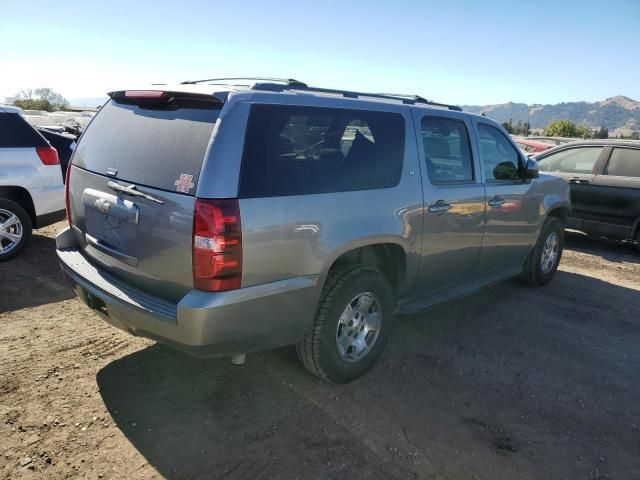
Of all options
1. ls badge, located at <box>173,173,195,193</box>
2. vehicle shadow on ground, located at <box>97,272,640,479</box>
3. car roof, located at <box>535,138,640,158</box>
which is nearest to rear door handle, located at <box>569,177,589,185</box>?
car roof, located at <box>535,138,640,158</box>

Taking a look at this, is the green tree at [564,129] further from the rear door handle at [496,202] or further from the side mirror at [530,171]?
the rear door handle at [496,202]

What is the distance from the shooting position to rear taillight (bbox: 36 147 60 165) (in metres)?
5.77

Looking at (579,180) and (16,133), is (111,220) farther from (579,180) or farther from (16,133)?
(579,180)

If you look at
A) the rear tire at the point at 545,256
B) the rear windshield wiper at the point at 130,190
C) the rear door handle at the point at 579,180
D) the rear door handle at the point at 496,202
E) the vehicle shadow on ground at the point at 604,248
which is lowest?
the vehicle shadow on ground at the point at 604,248

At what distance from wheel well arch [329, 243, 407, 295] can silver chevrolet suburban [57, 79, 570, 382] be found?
0.01m

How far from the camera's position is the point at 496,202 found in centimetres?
444

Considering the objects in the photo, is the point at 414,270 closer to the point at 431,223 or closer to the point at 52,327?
the point at 431,223

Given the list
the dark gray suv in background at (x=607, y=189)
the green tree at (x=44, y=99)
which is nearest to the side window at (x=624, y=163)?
the dark gray suv in background at (x=607, y=189)

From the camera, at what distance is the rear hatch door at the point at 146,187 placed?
8.55 ft

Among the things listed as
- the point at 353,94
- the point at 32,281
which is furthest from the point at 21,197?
the point at 353,94

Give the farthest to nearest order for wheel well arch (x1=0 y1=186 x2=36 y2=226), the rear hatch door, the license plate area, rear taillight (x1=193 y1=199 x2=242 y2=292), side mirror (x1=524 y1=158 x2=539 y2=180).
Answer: wheel well arch (x1=0 y1=186 x2=36 y2=226) < side mirror (x1=524 y1=158 x2=539 y2=180) < the license plate area < the rear hatch door < rear taillight (x1=193 y1=199 x2=242 y2=292)

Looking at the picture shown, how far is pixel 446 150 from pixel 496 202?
2.65 ft

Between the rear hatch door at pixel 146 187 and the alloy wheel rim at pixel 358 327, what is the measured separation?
1185 millimetres

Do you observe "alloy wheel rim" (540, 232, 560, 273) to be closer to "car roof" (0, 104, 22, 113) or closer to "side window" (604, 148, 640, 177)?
"side window" (604, 148, 640, 177)
